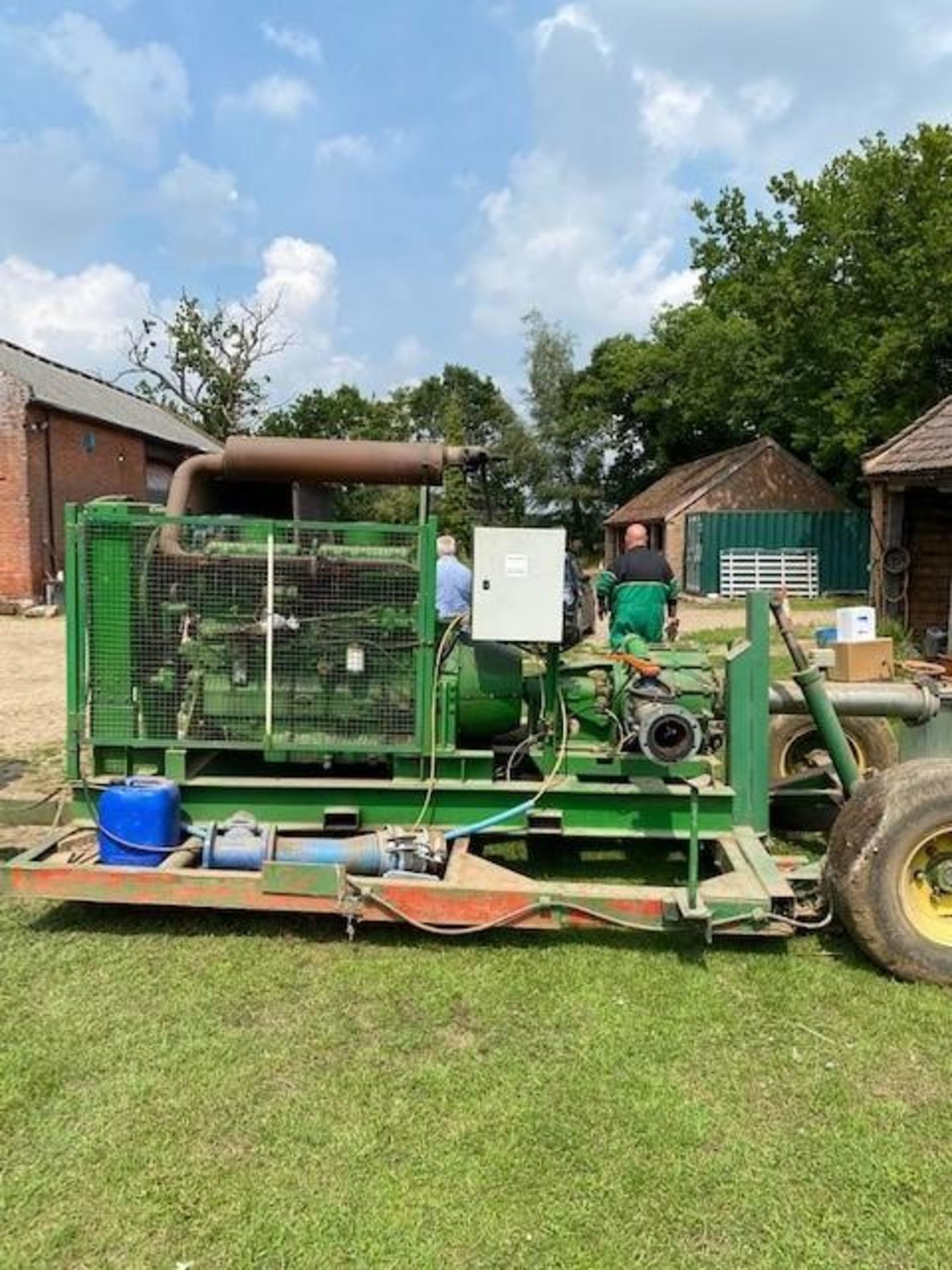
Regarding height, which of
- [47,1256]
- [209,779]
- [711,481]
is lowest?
[47,1256]

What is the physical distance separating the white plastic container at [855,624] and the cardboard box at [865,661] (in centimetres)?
14

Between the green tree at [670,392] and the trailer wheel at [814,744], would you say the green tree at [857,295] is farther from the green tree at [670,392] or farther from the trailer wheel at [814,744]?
the trailer wheel at [814,744]

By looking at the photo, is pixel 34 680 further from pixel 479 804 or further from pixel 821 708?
pixel 821 708

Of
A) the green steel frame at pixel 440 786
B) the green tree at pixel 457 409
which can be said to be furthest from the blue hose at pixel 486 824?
the green tree at pixel 457 409

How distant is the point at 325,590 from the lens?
15.8 feet

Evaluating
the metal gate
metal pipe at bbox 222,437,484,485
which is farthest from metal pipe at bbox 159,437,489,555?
the metal gate

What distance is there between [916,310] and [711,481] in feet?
23.9

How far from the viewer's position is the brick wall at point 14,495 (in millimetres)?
23406

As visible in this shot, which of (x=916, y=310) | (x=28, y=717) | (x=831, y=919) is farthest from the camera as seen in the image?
(x=916, y=310)

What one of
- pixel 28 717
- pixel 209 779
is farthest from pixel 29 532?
pixel 209 779

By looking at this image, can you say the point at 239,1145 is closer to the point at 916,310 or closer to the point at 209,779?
the point at 209,779

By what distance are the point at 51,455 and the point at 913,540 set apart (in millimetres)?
19922

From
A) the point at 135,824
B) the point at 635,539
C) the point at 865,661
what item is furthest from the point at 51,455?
the point at 135,824

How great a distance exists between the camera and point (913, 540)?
51.1ft
